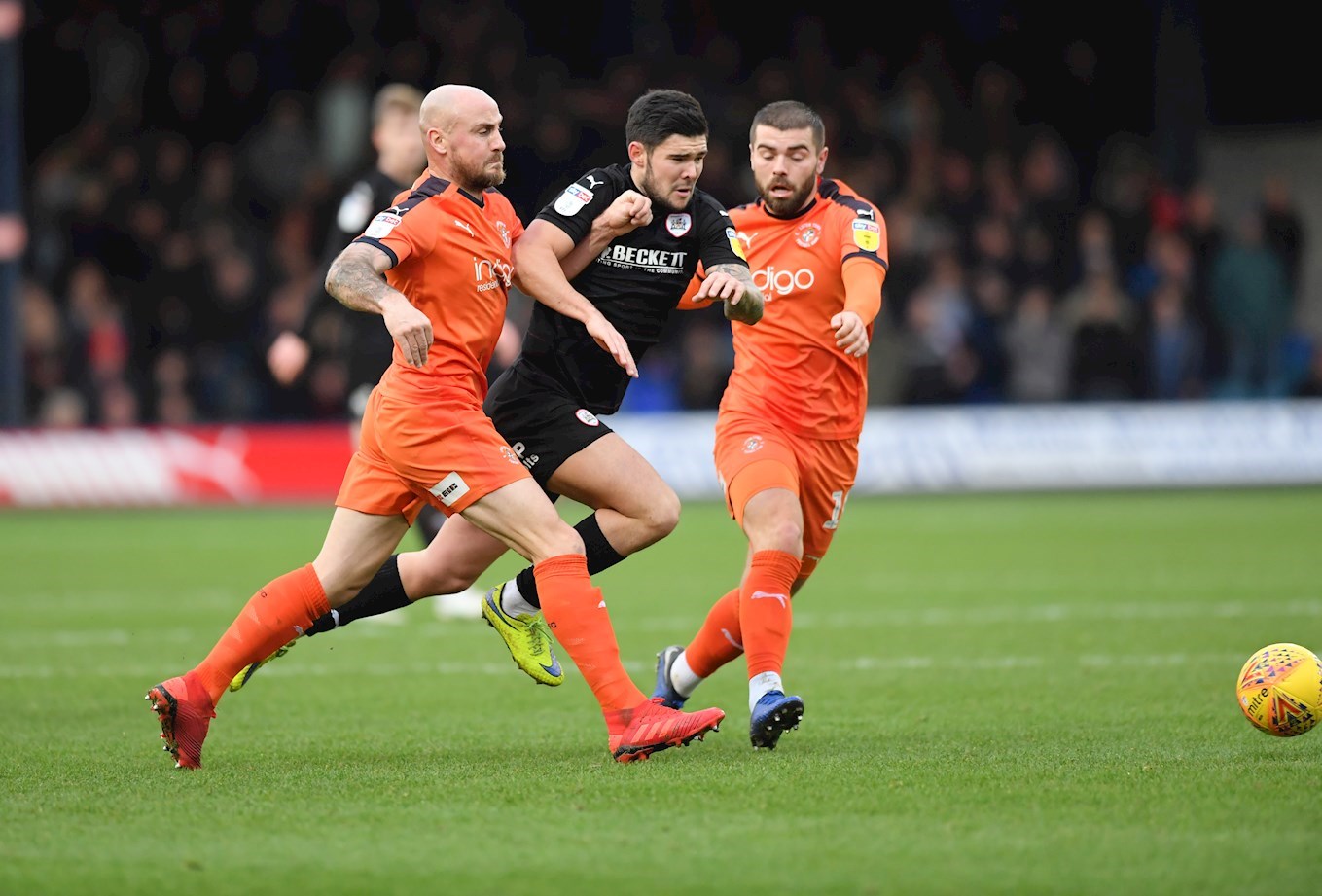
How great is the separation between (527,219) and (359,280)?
14221 millimetres

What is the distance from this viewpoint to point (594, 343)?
6.19 m

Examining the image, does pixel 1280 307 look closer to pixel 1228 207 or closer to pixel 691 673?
pixel 1228 207

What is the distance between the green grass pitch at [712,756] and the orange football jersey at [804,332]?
1209 mm

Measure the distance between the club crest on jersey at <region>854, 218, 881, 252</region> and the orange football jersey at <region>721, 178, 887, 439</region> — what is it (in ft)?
0.09

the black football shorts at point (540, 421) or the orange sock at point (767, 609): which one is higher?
the black football shorts at point (540, 421)

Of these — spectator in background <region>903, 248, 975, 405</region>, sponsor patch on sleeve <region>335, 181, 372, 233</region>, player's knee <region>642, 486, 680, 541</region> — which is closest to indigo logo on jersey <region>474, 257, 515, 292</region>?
player's knee <region>642, 486, 680, 541</region>

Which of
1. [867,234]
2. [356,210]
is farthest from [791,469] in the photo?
[356,210]

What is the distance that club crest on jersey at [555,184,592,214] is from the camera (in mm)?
5973

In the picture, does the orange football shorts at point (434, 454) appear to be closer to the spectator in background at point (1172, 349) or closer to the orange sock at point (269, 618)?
the orange sock at point (269, 618)

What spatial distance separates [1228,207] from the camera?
2314cm

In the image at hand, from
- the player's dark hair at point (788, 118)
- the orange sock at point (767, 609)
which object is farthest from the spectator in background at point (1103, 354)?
the orange sock at point (767, 609)

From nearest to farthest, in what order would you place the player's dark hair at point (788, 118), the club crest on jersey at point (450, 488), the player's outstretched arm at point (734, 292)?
the club crest on jersey at point (450, 488), the player's outstretched arm at point (734, 292), the player's dark hair at point (788, 118)

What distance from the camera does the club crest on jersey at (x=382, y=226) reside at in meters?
5.38

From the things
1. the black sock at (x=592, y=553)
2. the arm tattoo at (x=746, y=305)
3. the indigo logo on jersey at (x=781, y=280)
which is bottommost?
the black sock at (x=592, y=553)
